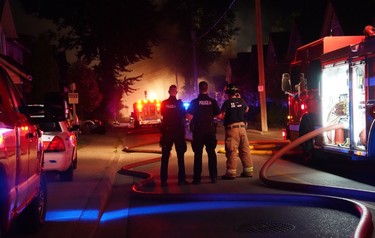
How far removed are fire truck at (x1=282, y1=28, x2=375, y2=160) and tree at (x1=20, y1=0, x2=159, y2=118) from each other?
31975mm

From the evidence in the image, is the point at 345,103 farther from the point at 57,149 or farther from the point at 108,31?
the point at 108,31

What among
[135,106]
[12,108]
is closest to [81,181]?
[12,108]

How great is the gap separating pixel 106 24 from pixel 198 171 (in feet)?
117

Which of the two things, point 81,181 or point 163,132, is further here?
point 81,181

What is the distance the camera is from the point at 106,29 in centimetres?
4397

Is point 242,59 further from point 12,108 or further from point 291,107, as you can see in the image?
point 12,108

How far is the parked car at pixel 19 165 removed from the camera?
4.34 m

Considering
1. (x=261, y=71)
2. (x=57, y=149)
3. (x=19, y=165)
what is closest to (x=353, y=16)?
(x=261, y=71)

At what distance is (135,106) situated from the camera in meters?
38.9

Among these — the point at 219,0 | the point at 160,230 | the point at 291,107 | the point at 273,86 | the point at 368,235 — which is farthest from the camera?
the point at 219,0

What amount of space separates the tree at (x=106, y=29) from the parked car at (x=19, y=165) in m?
38.2

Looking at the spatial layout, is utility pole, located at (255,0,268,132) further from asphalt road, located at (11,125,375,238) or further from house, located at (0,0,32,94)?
asphalt road, located at (11,125,375,238)

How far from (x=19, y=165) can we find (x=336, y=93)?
7.94 metres

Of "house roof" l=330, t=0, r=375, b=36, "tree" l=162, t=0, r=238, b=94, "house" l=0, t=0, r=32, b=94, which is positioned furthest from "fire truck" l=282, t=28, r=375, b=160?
"tree" l=162, t=0, r=238, b=94
